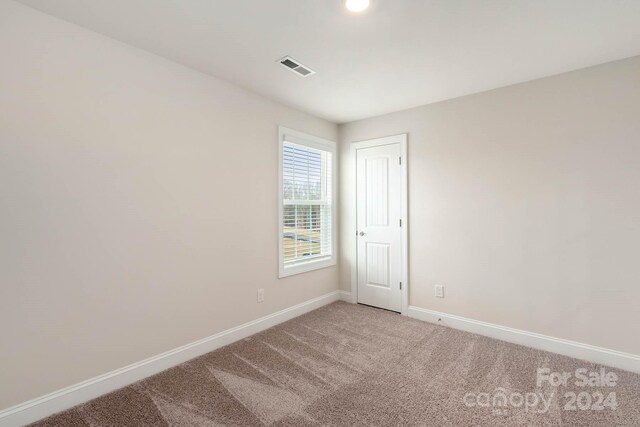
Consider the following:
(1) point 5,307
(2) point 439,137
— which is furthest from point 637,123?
(1) point 5,307

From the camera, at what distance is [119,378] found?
2016 millimetres

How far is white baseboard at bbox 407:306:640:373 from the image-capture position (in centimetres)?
227

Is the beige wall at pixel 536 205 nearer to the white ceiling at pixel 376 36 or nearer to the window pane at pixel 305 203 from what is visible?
the white ceiling at pixel 376 36

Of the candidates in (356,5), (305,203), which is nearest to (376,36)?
(356,5)

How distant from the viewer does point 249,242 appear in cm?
290

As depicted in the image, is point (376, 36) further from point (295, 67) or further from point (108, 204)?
point (108, 204)

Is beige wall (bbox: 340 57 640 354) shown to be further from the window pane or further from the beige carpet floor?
the window pane

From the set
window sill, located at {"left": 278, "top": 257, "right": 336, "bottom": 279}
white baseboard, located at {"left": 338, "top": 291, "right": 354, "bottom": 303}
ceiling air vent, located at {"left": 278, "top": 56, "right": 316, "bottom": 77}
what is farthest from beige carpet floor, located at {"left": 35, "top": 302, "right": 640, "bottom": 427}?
ceiling air vent, located at {"left": 278, "top": 56, "right": 316, "bottom": 77}

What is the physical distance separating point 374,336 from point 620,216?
228 cm

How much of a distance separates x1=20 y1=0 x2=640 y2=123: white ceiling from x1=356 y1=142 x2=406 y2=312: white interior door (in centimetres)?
106

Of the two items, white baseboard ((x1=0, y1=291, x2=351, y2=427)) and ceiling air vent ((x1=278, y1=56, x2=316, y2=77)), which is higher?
ceiling air vent ((x1=278, y1=56, x2=316, y2=77))

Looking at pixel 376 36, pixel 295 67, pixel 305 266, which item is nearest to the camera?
pixel 376 36

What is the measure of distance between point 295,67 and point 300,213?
1.67m

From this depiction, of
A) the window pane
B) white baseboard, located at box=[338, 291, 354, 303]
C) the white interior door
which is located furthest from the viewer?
white baseboard, located at box=[338, 291, 354, 303]
